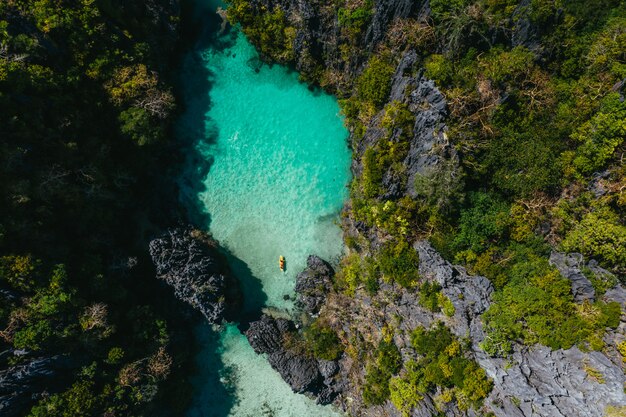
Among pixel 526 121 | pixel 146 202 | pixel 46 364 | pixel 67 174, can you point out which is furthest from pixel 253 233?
pixel 526 121

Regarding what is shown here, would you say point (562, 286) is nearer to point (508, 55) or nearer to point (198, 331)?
point (508, 55)

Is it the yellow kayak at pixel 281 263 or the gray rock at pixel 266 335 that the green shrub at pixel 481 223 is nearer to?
the yellow kayak at pixel 281 263

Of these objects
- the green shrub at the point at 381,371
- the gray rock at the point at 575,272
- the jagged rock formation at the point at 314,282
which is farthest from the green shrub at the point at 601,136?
the jagged rock formation at the point at 314,282

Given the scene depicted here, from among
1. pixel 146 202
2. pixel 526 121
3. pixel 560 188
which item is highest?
pixel 146 202

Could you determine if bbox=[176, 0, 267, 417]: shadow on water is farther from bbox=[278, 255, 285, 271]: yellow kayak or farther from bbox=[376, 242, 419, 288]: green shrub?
bbox=[376, 242, 419, 288]: green shrub

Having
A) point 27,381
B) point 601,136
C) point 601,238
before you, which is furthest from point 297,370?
point 601,136

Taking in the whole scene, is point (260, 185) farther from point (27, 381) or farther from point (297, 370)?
point (27, 381)
